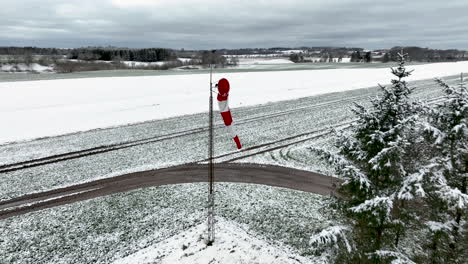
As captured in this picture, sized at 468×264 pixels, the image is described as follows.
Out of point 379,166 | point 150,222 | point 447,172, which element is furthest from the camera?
point 150,222

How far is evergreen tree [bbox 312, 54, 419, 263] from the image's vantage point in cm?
602

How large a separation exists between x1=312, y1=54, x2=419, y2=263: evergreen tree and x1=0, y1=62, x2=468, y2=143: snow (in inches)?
996

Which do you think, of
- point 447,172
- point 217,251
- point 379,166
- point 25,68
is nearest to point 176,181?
point 217,251

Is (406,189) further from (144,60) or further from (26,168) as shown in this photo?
(144,60)

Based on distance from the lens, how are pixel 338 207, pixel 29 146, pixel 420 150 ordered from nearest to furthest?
1. pixel 420 150
2. pixel 338 207
3. pixel 29 146

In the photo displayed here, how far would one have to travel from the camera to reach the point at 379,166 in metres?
6.05

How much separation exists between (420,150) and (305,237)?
557cm

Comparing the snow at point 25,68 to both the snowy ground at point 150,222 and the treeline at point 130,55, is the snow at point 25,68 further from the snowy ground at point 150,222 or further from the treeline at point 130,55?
the snowy ground at point 150,222

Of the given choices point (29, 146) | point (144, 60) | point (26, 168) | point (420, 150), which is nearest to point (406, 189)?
point (420, 150)

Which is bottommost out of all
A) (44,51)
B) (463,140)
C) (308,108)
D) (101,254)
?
(101,254)

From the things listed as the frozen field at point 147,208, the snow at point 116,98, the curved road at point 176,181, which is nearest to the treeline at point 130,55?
the snow at point 116,98

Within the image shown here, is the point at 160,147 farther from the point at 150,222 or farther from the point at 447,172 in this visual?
the point at 447,172

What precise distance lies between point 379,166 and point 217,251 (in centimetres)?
624

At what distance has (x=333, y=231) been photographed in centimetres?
629
